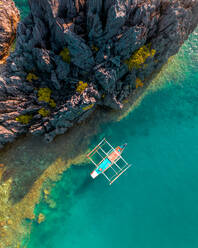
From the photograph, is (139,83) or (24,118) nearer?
(24,118)

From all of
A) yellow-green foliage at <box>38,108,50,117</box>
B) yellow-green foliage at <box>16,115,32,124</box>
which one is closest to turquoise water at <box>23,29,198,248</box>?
yellow-green foliage at <box>38,108,50,117</box>

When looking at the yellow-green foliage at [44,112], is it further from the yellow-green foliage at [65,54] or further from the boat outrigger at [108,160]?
the boat outrigger at [108,160]

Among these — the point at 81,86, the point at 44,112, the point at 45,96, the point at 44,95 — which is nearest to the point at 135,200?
the point at 81,86

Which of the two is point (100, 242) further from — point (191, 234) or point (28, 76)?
point (28, 76)

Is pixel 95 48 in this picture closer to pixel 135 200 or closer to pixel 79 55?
pixel 79 55

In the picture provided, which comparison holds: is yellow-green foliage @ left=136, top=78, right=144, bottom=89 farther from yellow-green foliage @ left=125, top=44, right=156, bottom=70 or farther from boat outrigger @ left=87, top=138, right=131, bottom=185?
boat outrigger @ left=87, top=138, right=131, bottom=185

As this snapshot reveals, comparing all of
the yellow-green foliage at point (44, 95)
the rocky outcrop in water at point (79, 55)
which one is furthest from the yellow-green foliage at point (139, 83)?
the yellow-green foliage at point (44, 95)

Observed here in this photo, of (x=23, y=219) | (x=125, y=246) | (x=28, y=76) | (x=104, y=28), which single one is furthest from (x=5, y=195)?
(x=104, y=28)
